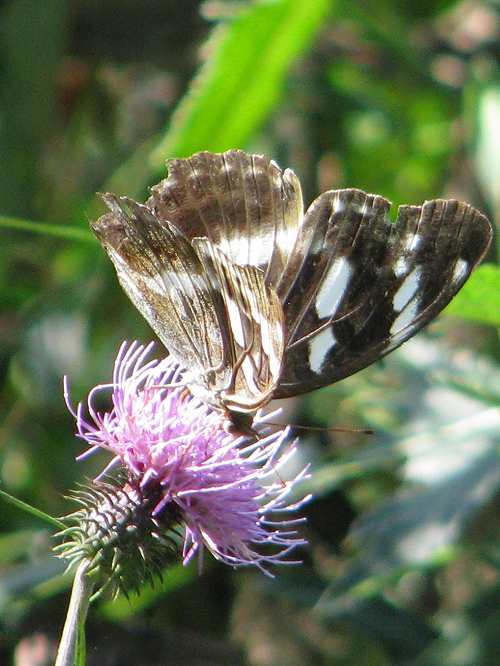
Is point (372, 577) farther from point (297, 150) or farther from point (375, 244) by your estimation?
point (297, 150)

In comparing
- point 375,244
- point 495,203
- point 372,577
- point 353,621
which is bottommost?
point 353,621

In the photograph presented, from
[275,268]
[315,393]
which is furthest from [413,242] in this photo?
[315,393]

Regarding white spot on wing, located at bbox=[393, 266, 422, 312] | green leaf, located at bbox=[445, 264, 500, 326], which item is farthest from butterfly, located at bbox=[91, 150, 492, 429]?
green leaf, located at bbox=[445, 264, 500, 326]

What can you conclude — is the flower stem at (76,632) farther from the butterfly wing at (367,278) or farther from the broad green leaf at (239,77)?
the broad green leaf at (239,77)

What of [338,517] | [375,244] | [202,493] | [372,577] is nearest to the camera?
[202,493]

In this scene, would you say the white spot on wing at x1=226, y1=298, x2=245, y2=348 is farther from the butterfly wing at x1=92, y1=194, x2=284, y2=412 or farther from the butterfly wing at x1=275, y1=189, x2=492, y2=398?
the butterfly wing at x1=275, y1=189, x2=492, y2=398

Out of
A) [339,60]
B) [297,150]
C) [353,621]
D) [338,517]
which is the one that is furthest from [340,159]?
[353,621]

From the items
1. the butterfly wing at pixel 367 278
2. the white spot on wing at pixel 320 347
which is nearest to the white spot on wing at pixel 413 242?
the butterfly wing at pixel 367 278
